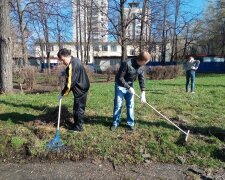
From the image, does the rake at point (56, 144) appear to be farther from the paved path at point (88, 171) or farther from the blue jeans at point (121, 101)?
the blue jeans at point (121, 101)

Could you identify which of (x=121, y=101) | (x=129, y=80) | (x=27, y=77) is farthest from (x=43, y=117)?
(x=27, y=77)

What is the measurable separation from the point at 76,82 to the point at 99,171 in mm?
1756

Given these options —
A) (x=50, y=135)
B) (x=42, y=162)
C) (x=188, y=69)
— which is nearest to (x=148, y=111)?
(x=50, y=135)

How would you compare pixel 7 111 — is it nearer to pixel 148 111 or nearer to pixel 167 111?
pixel 148 111

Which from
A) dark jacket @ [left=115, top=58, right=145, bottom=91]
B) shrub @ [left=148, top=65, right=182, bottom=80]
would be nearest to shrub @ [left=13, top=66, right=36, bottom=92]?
shrub @ [left=148, top=65, right=182, bottom=80]

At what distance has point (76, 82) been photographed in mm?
5398

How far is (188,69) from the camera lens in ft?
38.6

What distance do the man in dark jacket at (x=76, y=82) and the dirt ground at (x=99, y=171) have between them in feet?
3.60

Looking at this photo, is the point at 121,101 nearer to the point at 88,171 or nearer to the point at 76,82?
the point at 76,82

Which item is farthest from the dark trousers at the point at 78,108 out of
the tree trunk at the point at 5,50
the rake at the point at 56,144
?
the tree trunk at the point at 5,50

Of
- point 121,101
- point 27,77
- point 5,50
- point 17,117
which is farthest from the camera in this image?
point 27,77

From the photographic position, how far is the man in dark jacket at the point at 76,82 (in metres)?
5.26

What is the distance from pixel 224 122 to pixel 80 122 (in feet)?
10.6

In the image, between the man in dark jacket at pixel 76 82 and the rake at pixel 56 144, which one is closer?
the rake at pixel 56 144
